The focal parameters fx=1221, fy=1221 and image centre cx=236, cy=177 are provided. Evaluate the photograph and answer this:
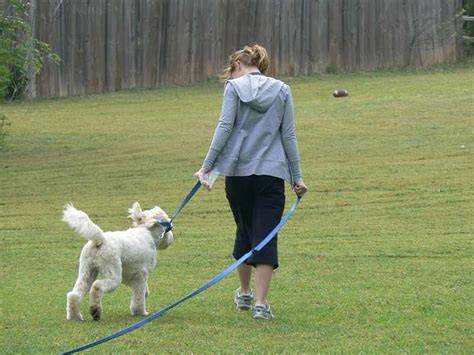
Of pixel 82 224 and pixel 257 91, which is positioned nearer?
pixel 82 224

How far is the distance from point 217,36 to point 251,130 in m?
20.8

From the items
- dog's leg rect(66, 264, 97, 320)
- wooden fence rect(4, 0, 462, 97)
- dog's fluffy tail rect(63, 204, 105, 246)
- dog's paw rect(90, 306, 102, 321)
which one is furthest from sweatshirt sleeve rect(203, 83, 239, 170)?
wooden fence rect(4, 0, 462, 97)

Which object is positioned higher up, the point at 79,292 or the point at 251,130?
the point at 251,130

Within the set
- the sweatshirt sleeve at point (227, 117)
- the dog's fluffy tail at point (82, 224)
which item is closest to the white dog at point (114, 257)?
the dog's fluffy tail at point (82, 224)

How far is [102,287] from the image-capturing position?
845 centimetres

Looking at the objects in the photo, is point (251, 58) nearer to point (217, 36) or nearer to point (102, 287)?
point (102, 287)

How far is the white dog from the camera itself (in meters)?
8.46

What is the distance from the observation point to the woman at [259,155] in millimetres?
8719

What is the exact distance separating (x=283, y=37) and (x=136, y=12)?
393cm

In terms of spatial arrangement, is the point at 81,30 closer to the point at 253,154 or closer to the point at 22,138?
the point at 22,138

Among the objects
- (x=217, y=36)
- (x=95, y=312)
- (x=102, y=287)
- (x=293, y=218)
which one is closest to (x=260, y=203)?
(x=102, y=287)

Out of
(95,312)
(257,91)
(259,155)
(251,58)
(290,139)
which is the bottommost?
(95,312)

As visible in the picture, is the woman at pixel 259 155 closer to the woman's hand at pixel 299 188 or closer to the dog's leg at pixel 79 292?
the woman's hand at pixel 299 188

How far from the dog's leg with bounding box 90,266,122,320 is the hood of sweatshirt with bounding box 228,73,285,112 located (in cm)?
150
